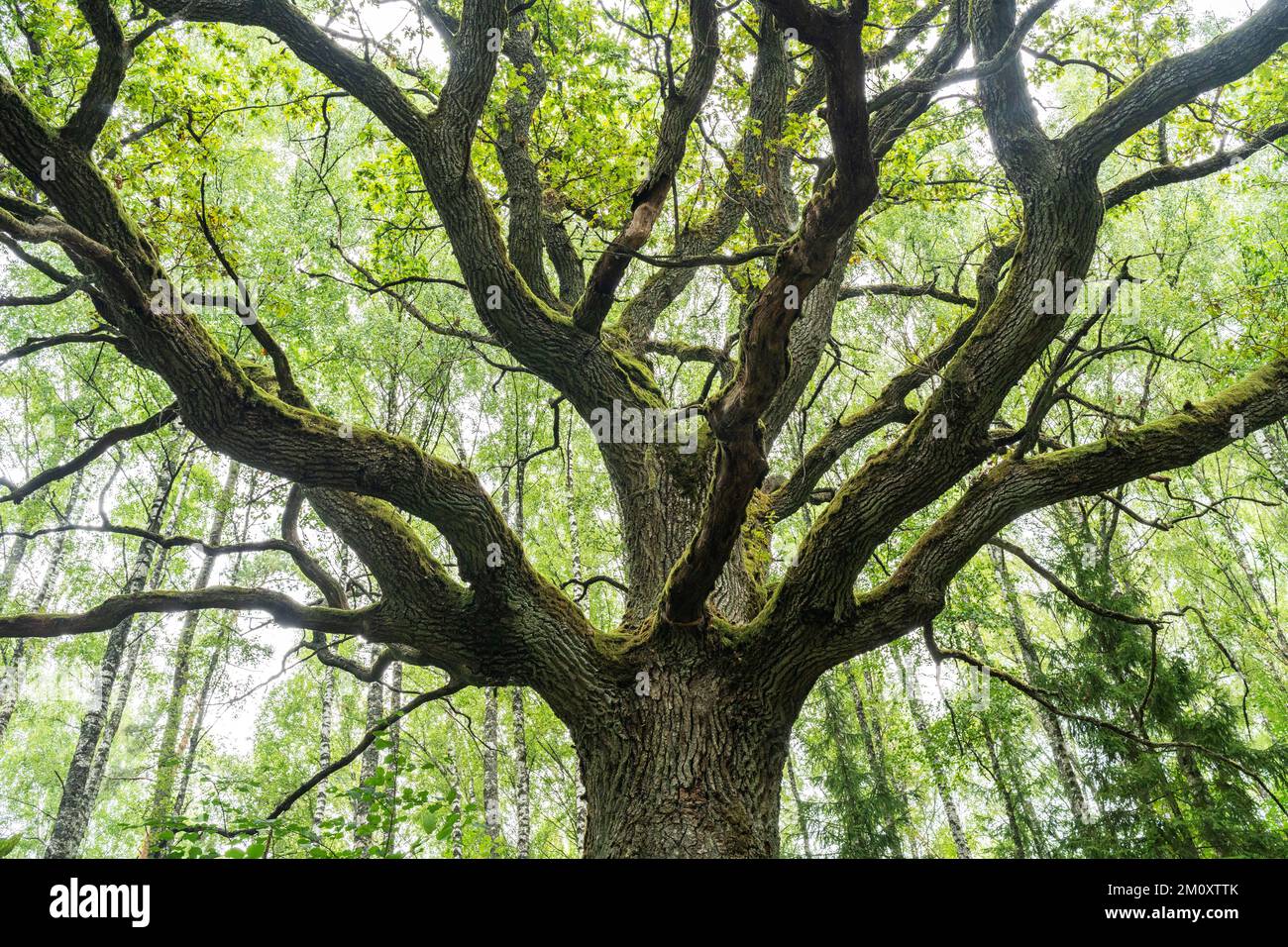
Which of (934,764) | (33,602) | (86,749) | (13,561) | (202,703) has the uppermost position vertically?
(13,561)

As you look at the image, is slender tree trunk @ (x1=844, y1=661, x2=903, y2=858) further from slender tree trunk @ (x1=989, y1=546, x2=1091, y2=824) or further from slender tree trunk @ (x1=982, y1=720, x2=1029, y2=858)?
slender tree trunk @ (x1=989, y1=546, x2=1091, y2=824)

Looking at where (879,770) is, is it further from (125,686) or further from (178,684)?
(125,686)

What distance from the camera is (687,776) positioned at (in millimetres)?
3873

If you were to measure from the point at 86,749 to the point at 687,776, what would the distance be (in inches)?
331

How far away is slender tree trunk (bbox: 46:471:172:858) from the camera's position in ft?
26.6

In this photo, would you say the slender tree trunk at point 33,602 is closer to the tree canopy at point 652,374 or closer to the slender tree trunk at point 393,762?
the tree canopy at point 652,374

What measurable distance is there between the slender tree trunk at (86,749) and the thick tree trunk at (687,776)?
268 inches

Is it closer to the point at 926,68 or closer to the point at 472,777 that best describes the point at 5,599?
the point at 472,777

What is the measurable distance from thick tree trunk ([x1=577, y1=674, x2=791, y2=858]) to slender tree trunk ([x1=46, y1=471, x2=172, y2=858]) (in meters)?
6.80

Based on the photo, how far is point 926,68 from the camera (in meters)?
5.44

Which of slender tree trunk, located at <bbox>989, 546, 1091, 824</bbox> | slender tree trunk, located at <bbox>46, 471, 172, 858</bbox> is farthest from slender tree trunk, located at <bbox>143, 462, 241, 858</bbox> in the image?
slender tree trunk, located at <bbox>989, 546, 1091, 824</bbox>

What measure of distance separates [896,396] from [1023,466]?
184 centimetres

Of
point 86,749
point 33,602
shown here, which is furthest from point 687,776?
point 33,602

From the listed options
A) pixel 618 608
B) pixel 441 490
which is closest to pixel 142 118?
pixel 441 490
